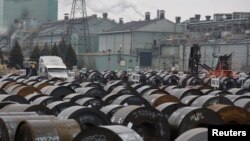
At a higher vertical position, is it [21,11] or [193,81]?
[21,11]

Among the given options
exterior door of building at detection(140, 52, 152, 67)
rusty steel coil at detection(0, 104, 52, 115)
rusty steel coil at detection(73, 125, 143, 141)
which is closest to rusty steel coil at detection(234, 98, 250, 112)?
rusty steel coil at detection(0, 104, 52, 115)

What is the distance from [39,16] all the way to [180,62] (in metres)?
31.9

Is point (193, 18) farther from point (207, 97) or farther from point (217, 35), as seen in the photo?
point (207, 97)

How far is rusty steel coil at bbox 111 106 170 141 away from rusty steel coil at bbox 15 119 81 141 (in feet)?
9.13

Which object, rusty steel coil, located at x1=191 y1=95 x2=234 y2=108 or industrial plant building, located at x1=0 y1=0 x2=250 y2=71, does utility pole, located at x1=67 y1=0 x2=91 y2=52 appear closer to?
industrial plant building, located at x1=0 y1=0 x2=250 y2=71

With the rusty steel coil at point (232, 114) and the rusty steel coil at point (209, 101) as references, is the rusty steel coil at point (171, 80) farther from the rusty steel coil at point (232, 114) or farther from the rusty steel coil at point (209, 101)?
the rusty steel coil at point (232, 114)

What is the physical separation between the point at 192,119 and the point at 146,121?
1.13 meters

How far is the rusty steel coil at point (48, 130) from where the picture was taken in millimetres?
9617

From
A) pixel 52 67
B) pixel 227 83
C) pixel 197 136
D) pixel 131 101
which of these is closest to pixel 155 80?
pixel 227 83

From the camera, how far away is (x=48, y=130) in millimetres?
9742

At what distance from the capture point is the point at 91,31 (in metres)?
111

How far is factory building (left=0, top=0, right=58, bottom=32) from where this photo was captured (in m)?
80.8

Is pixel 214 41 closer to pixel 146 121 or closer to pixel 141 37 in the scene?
pixel 141 37

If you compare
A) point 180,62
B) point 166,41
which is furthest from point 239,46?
point 166,41
